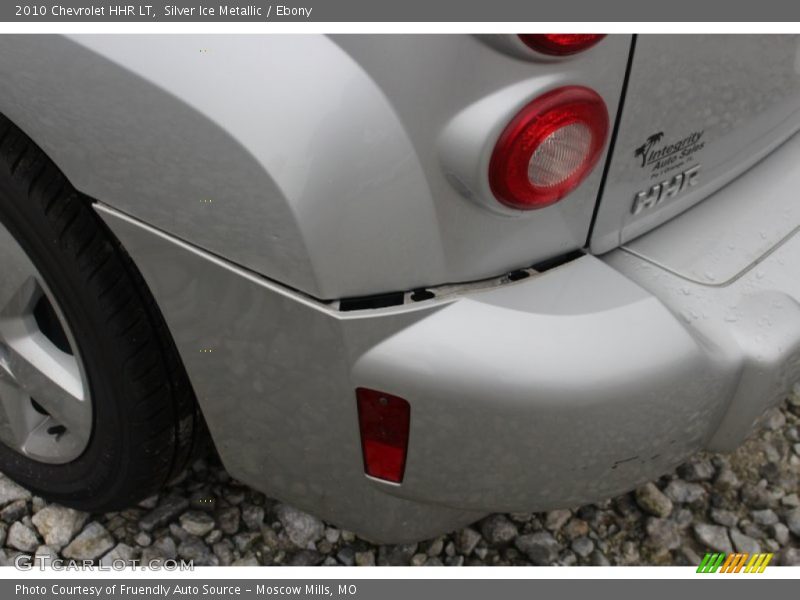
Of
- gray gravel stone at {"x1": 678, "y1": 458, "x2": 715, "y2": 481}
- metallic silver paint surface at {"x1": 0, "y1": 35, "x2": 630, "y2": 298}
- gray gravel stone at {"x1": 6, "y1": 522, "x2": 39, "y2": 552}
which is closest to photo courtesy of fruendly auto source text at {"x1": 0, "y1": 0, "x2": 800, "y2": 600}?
metallic silver paint surface at {"x1": 0, "y1": 35, "x2": 630, "y2": 298}

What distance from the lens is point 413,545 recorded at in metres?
1.91

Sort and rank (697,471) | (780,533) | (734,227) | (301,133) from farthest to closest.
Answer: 1. (697,471)
2. (780,533)
3. (734,227)
4. (301,133)

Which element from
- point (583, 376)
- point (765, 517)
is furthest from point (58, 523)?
point (765, 517)

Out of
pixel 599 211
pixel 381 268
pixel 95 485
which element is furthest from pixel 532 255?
pixel 95 485

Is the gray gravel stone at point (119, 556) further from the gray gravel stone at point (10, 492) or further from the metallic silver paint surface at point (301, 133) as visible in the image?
the metallic silver paint surface at point (301, 133)

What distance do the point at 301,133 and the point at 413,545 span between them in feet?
3.68

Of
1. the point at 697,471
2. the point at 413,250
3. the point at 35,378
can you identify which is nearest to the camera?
the point at 413,250

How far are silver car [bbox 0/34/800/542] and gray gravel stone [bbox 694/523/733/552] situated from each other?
1.88ft

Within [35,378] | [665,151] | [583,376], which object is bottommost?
[35,378]

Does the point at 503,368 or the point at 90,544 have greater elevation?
the point at 503,368

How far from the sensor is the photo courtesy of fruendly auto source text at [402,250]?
44.3 inches

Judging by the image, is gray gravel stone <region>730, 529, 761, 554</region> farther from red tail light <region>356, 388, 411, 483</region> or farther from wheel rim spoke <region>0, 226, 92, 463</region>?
wheel rim spoke <region>0, 226, 92, 463</region>

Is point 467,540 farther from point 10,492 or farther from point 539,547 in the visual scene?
point 10,492

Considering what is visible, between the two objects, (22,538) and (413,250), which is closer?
(413,250)
